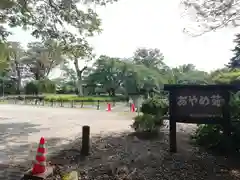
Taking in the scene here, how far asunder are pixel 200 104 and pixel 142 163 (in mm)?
1997

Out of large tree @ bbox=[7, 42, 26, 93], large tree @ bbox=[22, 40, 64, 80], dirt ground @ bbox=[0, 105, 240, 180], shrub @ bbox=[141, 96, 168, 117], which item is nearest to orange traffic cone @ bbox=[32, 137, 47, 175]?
dirt ground @ bbox=[0, 105, 240, 180]

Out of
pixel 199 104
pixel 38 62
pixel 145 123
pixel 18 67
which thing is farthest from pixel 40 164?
pixel 18 67

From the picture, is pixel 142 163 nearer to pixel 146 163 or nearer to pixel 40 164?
pixel 146 163

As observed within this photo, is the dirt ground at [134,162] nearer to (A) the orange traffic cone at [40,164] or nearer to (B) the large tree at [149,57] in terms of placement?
(A) the orange traffic cone at [40,164]

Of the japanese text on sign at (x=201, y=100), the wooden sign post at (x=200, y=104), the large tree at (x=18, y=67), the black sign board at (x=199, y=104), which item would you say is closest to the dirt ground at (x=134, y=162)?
the wooden sign post at (x=200, y=104)

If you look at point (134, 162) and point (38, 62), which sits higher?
point (38, 62)

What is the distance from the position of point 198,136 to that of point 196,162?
1.63 m

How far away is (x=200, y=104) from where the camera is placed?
598 cm

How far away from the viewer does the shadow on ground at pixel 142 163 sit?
4.62 metres

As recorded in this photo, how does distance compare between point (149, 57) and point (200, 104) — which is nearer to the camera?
point (200, 104)

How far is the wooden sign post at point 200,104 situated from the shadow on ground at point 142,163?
2.16ft

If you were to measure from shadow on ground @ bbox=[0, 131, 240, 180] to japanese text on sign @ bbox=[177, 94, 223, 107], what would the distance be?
111cm

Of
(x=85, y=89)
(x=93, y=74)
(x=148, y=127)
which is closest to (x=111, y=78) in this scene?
(x=93, y=74)

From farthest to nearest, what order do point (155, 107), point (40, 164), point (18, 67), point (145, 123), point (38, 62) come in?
point (18, 67), point (38, 62), point (155, 107), point (145, 123), point (40, 164)
